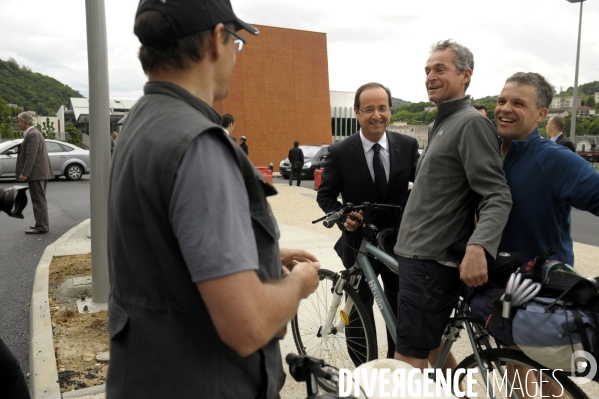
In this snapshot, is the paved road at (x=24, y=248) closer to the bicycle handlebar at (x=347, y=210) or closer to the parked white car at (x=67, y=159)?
the bicycle handlebar at (x=347, y=210)

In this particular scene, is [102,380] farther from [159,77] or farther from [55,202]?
[55,202]

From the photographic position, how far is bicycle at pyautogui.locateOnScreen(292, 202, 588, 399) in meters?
2.55

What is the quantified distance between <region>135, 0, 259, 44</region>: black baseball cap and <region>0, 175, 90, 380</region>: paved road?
368cm

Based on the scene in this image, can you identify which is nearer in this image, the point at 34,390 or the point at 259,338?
the point at 259,338

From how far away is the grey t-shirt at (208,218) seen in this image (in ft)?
3.76

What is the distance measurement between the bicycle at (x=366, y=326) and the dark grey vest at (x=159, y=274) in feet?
5.32

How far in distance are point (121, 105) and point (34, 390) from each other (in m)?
63.0

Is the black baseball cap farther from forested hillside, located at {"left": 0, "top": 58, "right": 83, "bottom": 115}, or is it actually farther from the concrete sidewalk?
forested hillside, located at {"left": 0, "top": 58, "right": 83, "bottom": 115}

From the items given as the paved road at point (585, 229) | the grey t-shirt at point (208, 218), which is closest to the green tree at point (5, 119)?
the paved road at point (585, 229)

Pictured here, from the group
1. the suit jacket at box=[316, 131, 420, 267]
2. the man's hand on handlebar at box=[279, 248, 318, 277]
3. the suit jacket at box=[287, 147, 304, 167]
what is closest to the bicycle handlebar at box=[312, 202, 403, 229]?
the suit jacket at box=[316, 131, 420, 267]

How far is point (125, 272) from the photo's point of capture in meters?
1.38

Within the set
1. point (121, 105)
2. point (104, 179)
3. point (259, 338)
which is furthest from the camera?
point (121, 105)

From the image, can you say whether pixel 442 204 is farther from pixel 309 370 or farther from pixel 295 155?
pixel 295 155

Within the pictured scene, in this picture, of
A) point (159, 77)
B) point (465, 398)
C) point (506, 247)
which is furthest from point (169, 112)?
point (465, 398)
